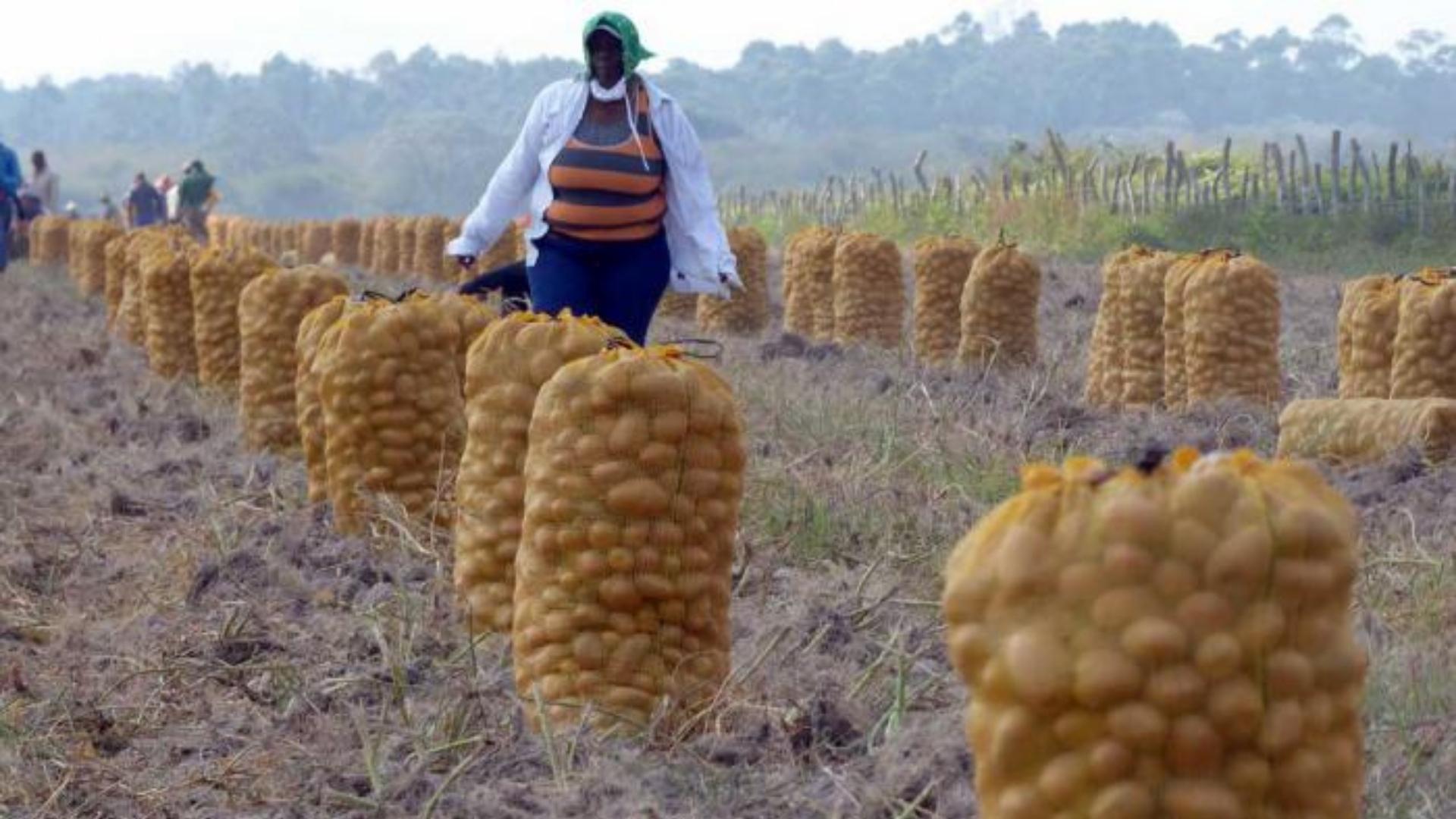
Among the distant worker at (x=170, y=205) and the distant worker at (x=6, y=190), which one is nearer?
the distant worker at (x=6, y=190)

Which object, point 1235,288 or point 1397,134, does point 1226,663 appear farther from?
point 1397,134

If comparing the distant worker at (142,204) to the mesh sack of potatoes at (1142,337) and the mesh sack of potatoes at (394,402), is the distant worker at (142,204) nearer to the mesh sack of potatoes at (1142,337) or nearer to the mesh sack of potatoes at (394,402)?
the mesh sack of potatoes at (1142,337)

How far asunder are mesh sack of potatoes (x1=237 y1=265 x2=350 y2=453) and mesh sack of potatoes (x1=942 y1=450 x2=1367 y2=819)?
5611 mm

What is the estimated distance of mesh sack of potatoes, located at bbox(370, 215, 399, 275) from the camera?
2770 centimetres

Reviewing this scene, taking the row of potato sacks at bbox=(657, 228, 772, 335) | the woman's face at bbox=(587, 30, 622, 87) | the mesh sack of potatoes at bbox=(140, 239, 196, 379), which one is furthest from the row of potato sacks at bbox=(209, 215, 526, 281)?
the woman's face at bbox=(587, 30, 622, 87)

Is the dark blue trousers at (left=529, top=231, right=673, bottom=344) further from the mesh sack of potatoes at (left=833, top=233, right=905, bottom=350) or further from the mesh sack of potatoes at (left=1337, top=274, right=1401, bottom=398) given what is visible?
the mesh sack of potatoes at (left=833, top=233, right=905, bottom=350)

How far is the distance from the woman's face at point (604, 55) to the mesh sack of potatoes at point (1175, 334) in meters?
3.28

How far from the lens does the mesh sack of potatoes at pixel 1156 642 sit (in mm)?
2369

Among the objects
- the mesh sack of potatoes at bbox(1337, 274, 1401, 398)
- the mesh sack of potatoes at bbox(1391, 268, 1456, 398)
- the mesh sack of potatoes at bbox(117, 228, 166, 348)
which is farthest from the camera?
the mesh sack of potatoes at bbox(117, 228, 166, 348)

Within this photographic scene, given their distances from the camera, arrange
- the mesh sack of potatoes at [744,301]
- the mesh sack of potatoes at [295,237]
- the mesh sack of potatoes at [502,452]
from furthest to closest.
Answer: the mesh sack of potatoes at [295,237], the mesh sack of potatoes at [744,301], the mesh sack of potatoes at [502,452]

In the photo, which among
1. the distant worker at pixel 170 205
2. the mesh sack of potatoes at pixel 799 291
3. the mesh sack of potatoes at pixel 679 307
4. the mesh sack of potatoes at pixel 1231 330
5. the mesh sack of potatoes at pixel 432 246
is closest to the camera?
the mesh sack of potatoes at pixel 1231 330

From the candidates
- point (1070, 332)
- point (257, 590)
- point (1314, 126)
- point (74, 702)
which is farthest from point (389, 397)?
point (1314, 126)

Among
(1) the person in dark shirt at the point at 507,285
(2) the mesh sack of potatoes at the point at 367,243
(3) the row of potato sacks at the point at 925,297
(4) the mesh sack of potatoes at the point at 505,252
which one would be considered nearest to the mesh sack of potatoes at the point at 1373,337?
(3) the row of potato sacks at the point at 925,297

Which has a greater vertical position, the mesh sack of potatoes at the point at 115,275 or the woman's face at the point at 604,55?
the woman's face at the point at 604,55
